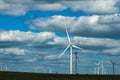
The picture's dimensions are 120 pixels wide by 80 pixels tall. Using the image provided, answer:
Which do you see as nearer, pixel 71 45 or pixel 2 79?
pixel 2 79

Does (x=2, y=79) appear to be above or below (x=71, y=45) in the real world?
below

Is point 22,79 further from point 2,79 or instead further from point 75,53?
point 75,53

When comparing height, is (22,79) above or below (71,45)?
below

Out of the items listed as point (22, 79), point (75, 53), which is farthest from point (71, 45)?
point (22, 79)

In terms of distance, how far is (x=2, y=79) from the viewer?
127 metres

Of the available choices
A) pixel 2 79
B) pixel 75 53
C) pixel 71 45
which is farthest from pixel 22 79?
pixel 75 53

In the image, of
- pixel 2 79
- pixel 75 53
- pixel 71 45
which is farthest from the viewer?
pixel 75 53

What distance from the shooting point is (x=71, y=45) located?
144875 millimetres

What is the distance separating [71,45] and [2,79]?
3328 cm

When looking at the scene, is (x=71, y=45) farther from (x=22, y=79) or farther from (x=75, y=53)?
(x=22, y=79)

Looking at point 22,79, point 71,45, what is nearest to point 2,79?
point 22,79

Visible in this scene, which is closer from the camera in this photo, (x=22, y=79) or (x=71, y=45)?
(x=22, y=79)

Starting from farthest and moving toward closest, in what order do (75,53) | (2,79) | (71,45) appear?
(75,53)
(71,45)
(2,79)

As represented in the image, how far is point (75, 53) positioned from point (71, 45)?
16.6 metres
